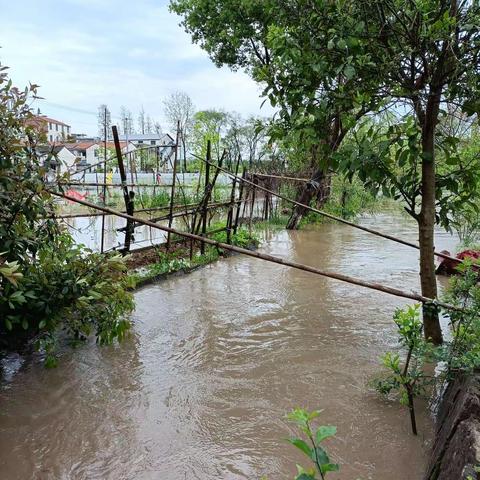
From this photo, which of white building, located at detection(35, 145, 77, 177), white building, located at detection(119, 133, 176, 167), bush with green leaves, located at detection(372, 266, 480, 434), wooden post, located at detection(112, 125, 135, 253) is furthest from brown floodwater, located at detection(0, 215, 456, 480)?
white building, located at detection(119, 133, 176, 167)

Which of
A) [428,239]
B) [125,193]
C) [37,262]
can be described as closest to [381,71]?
[428,239]

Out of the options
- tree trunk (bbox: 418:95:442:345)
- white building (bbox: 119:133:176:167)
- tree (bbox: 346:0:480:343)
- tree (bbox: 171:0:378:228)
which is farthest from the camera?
white building (bbox: 119:133:176:167)

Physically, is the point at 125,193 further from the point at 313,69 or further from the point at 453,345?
the point at 453,345

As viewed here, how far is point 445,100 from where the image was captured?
3.40 m

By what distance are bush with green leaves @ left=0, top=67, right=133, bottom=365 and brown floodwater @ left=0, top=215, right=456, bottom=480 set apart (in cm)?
44

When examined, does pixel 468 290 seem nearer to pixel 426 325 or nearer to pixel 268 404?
pixel 426 325

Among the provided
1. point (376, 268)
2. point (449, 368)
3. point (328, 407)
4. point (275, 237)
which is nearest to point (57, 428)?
point (328, 407)

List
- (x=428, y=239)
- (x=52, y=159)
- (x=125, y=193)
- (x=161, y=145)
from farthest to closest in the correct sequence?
(x=161, y=145)
(x=125, y=193)
(x=428, y=239)
(x=52, y=159)

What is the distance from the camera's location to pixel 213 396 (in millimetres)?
3344

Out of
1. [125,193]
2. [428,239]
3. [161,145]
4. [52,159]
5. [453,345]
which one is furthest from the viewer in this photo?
[161,145]

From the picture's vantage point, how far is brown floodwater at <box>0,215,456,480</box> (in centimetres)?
260

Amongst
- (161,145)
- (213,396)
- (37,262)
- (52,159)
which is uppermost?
(161,145)

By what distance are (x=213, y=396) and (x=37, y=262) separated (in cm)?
164

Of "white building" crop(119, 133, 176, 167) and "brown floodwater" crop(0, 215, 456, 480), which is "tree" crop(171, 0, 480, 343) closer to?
"brown floodwater" crop(0, 215, 456, 480)
